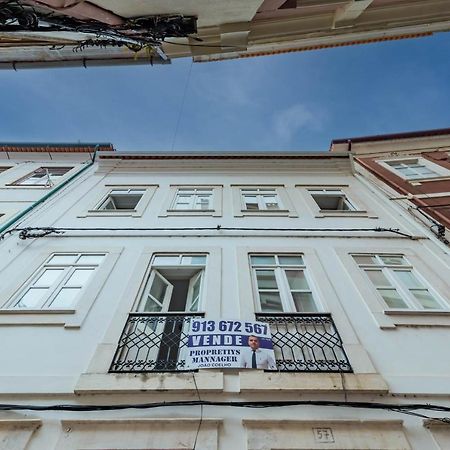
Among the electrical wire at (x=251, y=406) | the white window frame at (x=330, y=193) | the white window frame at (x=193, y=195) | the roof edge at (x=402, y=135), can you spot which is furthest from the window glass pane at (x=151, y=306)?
the roof edge at (x=402, y=135)

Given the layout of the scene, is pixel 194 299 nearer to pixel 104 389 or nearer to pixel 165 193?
pixel 104 389

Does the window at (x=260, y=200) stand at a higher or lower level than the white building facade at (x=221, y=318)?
higher

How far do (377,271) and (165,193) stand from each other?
5873 millimetres

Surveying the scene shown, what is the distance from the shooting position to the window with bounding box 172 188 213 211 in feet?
25.6

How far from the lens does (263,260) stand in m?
5.80

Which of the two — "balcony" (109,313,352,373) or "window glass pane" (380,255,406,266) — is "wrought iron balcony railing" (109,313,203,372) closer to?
"balcony" (109,313,352,373)

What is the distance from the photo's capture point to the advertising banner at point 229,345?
11.8 ft

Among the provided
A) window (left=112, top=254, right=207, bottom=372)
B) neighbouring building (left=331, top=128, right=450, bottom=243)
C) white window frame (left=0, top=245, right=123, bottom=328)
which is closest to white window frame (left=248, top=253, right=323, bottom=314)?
window (left=112, top=254, right=207, bottom=372)

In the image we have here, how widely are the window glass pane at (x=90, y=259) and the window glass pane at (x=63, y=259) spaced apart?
141 millimetres

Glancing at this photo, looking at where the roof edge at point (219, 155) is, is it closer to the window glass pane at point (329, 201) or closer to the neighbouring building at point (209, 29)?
the window glass pane at point (329, 201)

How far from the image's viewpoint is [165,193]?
8445 millimetres

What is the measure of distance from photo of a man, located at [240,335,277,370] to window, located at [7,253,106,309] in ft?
9.55

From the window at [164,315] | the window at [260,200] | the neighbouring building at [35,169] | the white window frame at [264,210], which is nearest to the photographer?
the window at [164,315]

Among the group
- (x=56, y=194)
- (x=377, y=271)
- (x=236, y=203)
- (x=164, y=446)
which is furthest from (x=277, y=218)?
(x=56, y=194)
